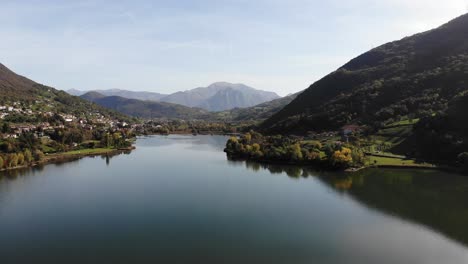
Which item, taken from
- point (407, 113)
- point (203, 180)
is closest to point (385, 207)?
point (203, 180)

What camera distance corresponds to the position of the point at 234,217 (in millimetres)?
31000

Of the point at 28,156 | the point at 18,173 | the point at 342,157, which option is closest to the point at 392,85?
the point at 342,157

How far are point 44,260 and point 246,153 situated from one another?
48.1 metres

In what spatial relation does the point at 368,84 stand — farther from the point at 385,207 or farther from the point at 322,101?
the point at 385,207

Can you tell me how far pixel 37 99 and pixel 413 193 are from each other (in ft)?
452

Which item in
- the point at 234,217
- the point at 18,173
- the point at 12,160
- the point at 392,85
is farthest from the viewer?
→ the point at 392,85

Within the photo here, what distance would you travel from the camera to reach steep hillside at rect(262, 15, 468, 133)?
77.5 meters

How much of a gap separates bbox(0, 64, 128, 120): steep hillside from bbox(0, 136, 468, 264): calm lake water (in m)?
82.7

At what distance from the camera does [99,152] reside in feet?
249

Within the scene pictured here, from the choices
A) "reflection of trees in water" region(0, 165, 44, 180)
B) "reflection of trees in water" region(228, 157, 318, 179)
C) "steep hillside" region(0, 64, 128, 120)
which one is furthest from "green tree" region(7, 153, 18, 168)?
"steep hillside" region(0, 64, 128, 120)

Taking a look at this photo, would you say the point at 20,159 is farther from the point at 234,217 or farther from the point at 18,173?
the point at 234,217

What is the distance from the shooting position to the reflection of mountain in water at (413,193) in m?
29.7

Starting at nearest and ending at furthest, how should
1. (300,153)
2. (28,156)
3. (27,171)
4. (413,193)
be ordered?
(413,193), (27,171), (28,156), (300,153)

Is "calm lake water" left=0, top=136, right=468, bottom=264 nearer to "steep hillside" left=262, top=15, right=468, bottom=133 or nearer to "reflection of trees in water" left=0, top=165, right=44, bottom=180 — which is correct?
"reflection of trees in water" left=0, top=165, right=44, bottom=180
